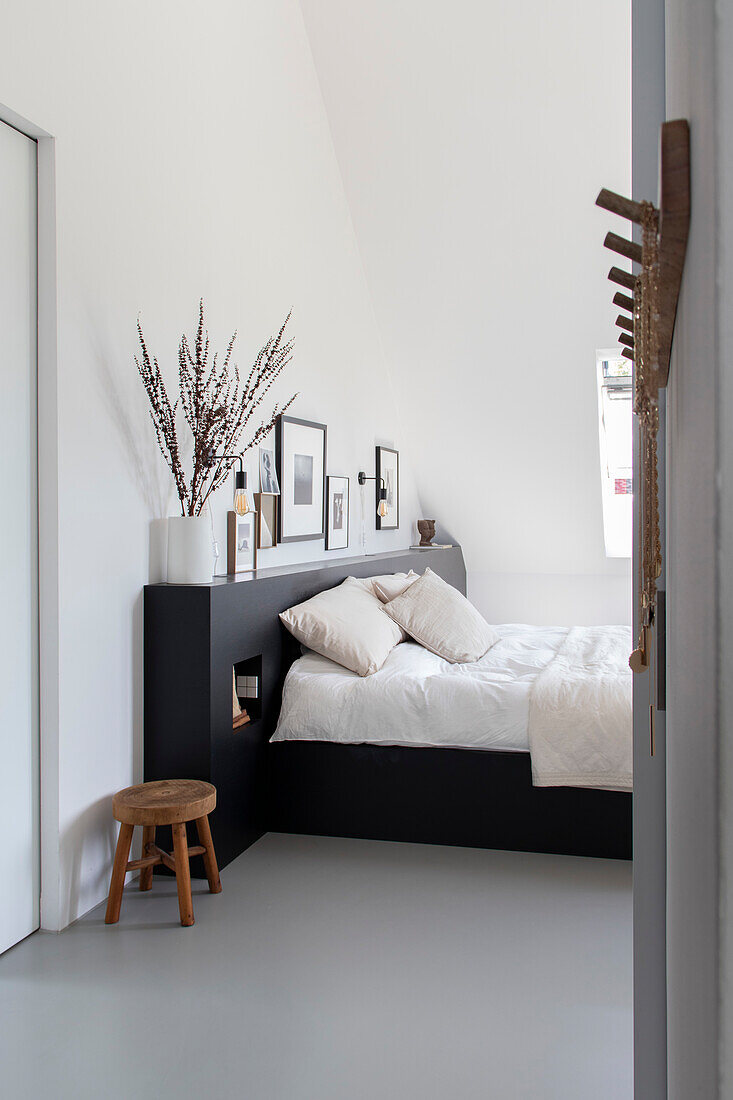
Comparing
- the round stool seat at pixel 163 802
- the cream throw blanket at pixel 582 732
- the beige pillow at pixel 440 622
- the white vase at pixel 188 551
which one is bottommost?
the round stool seat at pixel 163 802

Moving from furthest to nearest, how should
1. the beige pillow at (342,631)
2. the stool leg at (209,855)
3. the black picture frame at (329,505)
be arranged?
1. the black picture frame at (329,505)
2. the beige pillow at (342,631)
3. the stool leg at (209,855)

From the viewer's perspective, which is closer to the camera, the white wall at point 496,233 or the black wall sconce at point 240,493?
the black wall sconce at point 240,493

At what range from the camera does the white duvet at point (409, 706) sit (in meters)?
2.84

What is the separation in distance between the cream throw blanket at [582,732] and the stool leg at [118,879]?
4.05 ft

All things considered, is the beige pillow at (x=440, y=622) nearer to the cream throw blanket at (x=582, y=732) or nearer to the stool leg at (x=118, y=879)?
the cream throw blanket at (x=582, y=732)

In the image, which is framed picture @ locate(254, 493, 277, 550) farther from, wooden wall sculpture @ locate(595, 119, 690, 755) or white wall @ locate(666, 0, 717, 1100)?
white wall @ locate(666, 0, 717, 1100)

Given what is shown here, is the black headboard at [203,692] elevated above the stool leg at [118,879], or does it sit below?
above

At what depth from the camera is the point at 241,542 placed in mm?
3377

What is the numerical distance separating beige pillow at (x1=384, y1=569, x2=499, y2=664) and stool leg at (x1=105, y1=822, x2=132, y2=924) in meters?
1.59

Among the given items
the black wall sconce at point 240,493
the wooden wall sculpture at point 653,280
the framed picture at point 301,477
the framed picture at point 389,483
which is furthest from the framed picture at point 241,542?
the wooden wall sculpture at point 653,280

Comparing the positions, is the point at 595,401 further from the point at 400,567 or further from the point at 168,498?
the point at 168,498

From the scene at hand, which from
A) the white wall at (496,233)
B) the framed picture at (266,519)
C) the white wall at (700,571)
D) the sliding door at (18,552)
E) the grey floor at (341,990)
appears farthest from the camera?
the white wall at (496,233)

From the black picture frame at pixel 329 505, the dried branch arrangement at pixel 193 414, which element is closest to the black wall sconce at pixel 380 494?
the black picture frame at pixel 329 505

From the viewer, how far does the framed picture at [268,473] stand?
3.63 m
